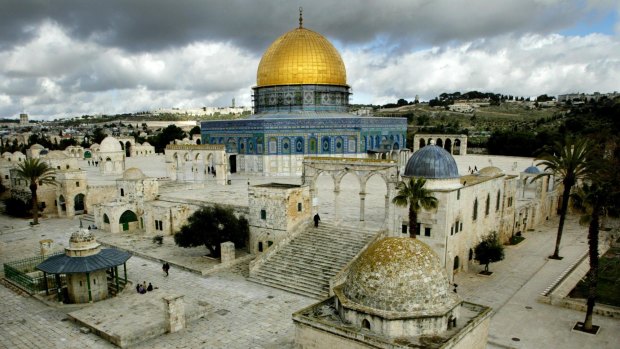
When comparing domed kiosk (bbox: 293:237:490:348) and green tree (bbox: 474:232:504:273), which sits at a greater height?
domed kiosk (bbox: 293:237:490:348)

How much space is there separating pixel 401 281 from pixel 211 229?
12460mm

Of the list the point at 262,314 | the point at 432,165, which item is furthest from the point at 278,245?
the point at 432,165

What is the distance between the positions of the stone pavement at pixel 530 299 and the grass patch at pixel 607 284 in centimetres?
97

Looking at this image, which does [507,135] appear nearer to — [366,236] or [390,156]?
[390,156]

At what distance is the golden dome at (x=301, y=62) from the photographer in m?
39.7

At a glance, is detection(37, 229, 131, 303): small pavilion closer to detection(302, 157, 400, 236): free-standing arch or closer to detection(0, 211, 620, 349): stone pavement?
detection(0, 211, 620, 349): stone pavement

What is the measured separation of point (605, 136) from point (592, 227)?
23.2 metres

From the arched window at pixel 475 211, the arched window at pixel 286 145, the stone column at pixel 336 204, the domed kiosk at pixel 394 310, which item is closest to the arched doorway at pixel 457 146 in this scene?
the arched window at pixel 286 145

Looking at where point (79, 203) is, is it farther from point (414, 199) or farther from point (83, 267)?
point (414, 199)

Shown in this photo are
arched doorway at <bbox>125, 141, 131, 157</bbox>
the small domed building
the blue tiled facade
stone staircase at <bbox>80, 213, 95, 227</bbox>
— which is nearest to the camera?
stone staircase at <bbox>80, 213, 95, 227</bbox>

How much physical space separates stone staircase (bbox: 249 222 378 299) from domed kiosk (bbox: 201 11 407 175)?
18.1 metres

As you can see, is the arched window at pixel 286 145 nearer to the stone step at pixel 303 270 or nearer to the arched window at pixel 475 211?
→ the stone step at pixel 303 270

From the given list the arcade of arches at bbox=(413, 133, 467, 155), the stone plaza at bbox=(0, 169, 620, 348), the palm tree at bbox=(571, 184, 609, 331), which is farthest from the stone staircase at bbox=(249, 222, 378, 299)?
the arcade of arches at bbox=(413, 133, 467, 155)

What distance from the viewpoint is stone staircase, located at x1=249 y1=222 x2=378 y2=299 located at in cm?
1662
